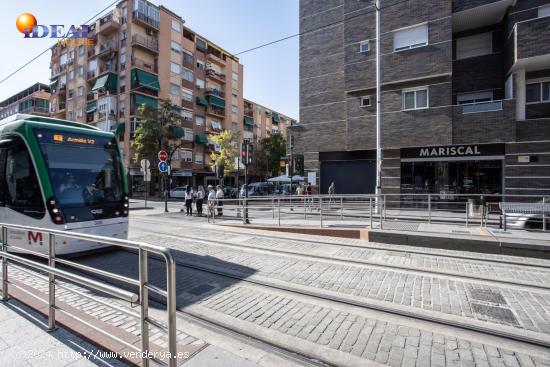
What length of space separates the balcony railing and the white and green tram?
16.0 meters

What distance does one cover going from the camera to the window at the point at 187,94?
137 feet

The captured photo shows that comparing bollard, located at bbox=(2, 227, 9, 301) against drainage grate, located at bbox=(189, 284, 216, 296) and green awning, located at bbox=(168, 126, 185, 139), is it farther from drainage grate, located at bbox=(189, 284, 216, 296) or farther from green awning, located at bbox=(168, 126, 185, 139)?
green awning, located at bbox=(168, 126, 185, 139)

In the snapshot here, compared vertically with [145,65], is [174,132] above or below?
below

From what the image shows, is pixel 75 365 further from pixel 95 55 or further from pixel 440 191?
pixel 95 55

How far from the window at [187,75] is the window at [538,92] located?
38777 millimetres

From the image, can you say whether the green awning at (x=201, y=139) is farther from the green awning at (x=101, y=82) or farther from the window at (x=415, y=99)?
the window at (x=415, y=99)

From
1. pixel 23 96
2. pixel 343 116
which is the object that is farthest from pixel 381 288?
pixel 23 96

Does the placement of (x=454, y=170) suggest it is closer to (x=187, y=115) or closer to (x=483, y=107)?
(x=483, y=107)

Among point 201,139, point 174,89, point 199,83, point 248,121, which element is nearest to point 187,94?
point 174,89

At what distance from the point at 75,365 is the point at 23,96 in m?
85.8

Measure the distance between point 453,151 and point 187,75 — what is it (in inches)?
1482

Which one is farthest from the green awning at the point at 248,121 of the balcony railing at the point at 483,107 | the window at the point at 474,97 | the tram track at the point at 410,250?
the tram track at the point at 410,250

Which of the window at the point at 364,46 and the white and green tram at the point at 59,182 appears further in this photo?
the window at the point at 364,46

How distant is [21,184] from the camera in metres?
6.40
